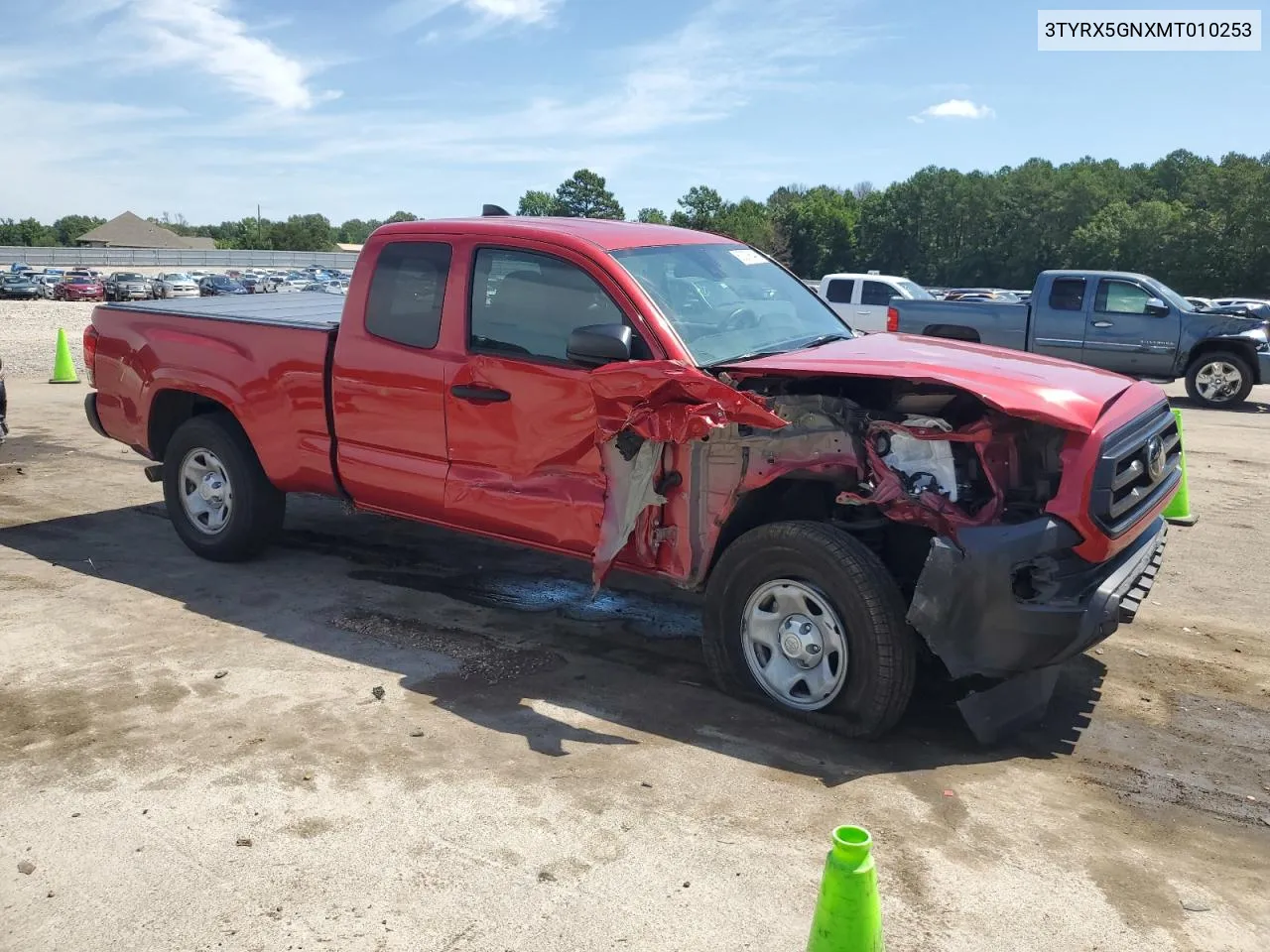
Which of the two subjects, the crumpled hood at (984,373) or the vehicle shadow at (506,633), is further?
the vehicle shadow at (506,633)

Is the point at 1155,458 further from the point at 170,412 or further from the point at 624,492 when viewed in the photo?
the point at 170,412

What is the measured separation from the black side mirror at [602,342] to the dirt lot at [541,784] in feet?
4.95

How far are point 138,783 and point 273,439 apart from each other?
2.60m

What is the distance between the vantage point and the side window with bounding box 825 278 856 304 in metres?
22.8

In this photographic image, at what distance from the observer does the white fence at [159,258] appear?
76.2m

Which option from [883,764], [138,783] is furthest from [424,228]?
[883,764]

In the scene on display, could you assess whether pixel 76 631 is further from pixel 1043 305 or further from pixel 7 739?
pixel 1043 305

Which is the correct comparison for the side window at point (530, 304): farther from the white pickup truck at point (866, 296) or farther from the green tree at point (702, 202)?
the green tree at point (702, 202)

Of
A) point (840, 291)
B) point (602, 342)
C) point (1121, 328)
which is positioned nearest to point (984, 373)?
point (602, 342)

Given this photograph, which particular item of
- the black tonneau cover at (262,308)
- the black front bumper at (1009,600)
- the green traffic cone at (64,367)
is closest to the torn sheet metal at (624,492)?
the black front bumper at (1009,600)

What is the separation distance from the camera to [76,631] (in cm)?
559

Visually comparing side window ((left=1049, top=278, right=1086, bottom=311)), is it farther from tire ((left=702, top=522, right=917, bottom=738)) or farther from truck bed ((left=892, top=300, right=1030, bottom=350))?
tire ((left=702, top=522, right=917, bottom=738))

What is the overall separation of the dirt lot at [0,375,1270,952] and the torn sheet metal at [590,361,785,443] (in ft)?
4.01

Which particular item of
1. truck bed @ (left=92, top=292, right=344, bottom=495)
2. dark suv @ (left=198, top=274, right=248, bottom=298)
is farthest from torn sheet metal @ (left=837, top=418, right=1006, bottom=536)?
dark suv @ (left=198, top=274, right=248, bottom=298)
